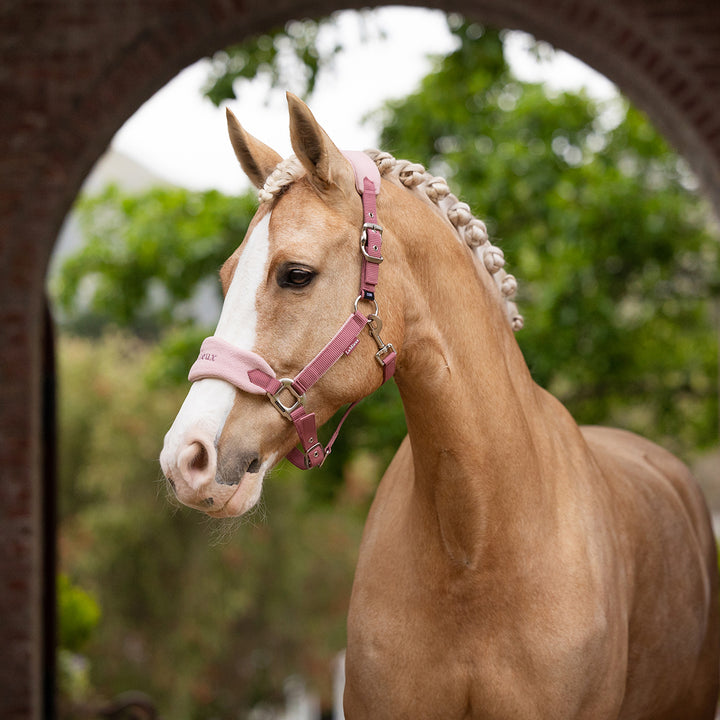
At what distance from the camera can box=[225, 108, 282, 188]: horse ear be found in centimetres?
206

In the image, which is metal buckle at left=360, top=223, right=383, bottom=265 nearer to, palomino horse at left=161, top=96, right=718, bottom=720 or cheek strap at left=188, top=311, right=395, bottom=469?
palomino horse at left=161, top=96, right=718, bottom=720

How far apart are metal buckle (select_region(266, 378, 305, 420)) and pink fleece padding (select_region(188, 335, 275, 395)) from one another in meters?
0.03

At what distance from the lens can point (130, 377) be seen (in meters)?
19.9

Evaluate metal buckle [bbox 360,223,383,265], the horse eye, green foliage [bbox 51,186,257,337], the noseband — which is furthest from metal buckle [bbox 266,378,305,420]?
green foliage [bbox 51,186,257,337]

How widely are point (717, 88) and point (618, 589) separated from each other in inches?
112

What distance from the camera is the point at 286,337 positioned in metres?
1.83

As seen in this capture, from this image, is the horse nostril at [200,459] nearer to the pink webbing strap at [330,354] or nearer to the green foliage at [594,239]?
the pink webbing strap at [330,354]

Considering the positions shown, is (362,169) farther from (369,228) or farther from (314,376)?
(314,376)

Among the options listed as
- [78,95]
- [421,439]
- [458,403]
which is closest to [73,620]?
[78,95]

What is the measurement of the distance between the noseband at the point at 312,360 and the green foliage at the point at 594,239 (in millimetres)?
6264

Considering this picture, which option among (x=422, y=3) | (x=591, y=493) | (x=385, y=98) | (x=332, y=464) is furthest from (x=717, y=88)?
(x=385, y=98)

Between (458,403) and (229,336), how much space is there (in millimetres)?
599

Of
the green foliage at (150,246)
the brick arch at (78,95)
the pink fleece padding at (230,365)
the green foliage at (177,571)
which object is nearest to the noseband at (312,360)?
the pink fleece padding at (230,365)

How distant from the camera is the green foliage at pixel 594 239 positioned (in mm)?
8758
